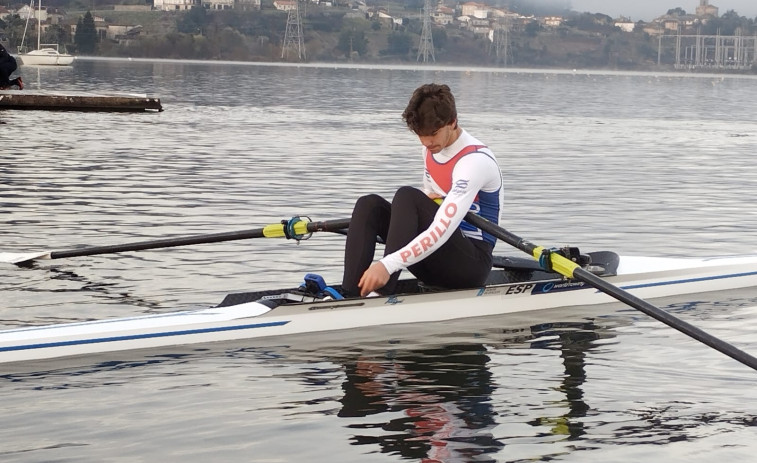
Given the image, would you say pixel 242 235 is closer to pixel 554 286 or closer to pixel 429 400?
pixel 554 286

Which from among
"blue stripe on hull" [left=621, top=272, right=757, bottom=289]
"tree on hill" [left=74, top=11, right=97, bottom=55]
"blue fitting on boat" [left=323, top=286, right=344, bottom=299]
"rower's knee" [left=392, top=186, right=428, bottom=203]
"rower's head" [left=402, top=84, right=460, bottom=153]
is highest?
"tree on hill" [left=74, top=11, right=97, bottom=55]

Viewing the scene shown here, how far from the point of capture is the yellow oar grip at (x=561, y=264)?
8.41 meters

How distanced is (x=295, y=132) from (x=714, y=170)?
13.9 m

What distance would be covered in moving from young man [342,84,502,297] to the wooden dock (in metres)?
30.9

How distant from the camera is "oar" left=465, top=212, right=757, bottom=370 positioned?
23.5ft

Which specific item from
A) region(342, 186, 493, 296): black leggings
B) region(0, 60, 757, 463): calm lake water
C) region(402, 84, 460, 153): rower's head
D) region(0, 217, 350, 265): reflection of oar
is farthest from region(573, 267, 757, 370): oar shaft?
region(0, 217, 350, 265): reflection of oar

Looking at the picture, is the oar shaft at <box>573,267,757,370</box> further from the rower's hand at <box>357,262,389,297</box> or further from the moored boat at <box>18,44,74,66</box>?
the moored boat at <box>18,44,74,66</box>

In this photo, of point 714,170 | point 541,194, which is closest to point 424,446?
point 541,194

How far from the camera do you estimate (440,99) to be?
26.4 feet

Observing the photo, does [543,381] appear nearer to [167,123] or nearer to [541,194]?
[541,194]

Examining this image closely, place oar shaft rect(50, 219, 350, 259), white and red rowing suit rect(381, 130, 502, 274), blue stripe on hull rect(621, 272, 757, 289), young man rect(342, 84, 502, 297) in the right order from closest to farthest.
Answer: young man rect(342, 84, 502, 297) < white and red rowing suit rect(381, 130, 502, 274) < oar shaft rect(50, 219, 350, 259) < blue stripe on hull rect(621, 272, 757, 289)

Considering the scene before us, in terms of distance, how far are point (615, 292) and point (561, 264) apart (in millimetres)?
575

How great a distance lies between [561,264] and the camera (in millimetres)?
8484

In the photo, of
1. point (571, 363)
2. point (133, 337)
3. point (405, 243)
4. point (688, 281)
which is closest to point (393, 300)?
point (405, 243)
